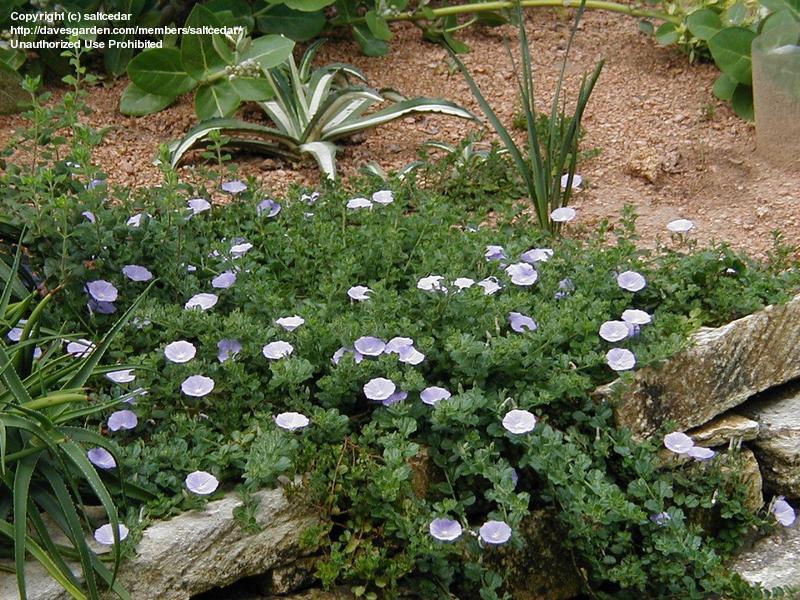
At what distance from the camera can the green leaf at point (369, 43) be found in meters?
5.10

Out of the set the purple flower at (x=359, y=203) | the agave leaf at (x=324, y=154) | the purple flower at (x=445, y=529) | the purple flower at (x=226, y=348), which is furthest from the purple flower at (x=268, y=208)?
the purple flower at (x=445, y=529)

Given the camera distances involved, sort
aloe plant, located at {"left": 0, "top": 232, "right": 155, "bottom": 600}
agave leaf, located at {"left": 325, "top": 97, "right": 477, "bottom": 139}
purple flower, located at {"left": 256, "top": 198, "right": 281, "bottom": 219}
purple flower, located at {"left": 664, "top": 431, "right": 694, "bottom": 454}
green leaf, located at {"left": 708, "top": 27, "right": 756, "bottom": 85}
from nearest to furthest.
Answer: aloe plant, located at {"left": 0, "top": 232, "right": 155, "bottom": 600}, purple flower, located at {"left": 664, "top": 431, "right": 694, "bottom": 454}, purple flower, located at {"left": 256, "top": 198, "right": 281, "bottom": 219}, agave leaf, located at {"left": 325, "top": 97, "right": 477, "bottom": 139}, green leaf, located at {"left": 708, "top": 27, "right": 756, "bottom": 85}

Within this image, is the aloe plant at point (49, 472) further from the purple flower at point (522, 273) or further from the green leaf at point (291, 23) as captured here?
the green leaf at point (291, 23)

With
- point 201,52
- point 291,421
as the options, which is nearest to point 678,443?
point 291,421

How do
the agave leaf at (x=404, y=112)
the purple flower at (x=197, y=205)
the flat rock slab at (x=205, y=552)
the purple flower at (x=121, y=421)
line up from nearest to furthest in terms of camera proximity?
the flat rock slab at (x=205, y=552) → the purple flower at (x=121, y=421) → the purple flower at (x=197, y=205) → the agave leaf at (x=404, y=112)

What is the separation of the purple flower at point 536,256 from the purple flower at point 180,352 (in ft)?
3.63

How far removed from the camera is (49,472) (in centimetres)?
244

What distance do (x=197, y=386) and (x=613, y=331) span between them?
110cm

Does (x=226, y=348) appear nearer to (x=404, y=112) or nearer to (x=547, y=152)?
(x=547, y=152)

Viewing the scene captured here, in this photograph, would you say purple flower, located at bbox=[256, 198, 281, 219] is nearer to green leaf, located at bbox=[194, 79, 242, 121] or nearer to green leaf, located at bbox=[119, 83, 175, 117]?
green leaf, located at bbox=[194, 79, 242, 121]

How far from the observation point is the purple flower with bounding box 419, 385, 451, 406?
2.79 meters

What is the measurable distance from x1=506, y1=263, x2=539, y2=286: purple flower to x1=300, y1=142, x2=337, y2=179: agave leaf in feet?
3.32

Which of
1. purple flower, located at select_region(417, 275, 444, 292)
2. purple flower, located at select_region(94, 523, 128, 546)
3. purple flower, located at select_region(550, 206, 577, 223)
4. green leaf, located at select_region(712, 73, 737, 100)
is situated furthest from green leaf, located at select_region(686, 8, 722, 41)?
purple flower, located at select_region(94, 523, 128, 546)

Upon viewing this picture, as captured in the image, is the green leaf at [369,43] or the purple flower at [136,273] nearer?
the purple flower at [136,273]
